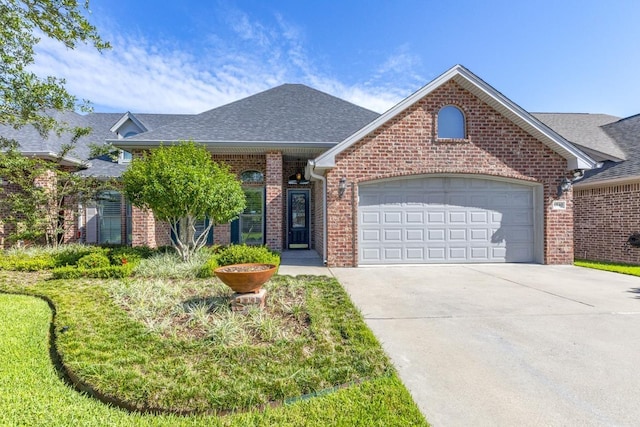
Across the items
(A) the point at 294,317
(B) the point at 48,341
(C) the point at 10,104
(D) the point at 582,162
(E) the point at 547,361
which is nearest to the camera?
(E) the point at 547,361

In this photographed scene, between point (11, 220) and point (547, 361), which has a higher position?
point (11, 220)

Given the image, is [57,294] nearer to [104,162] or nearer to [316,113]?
[104,162]

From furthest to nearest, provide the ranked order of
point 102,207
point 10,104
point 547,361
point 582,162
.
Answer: point 102,207
point 582,162
point 10,104
point 547,361

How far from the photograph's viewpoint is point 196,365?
3014mm

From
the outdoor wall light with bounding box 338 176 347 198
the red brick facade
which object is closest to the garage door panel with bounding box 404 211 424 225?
the outdoor wall light with bounding box 338 176 347 198

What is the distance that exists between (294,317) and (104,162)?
41.5 feet

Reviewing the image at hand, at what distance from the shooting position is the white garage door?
29.2 feet

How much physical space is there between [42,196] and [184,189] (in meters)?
6.40

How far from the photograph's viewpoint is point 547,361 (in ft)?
10.5

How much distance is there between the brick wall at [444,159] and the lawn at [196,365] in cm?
394

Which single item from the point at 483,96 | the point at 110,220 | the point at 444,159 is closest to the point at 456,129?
the point at 444,159

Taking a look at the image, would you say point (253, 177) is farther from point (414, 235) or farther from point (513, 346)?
point (513, 346)

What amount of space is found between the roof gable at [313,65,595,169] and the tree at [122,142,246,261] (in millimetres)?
2713

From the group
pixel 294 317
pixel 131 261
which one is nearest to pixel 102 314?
pixel 294 317
